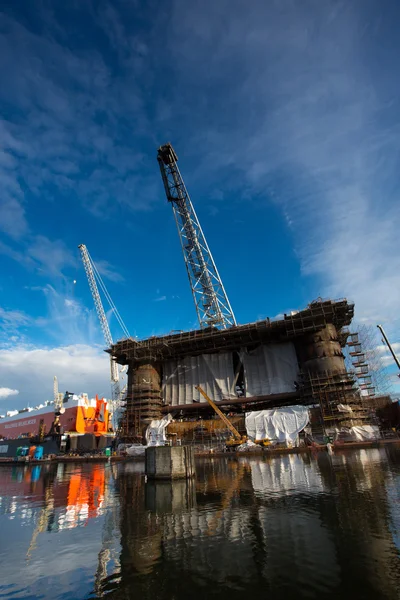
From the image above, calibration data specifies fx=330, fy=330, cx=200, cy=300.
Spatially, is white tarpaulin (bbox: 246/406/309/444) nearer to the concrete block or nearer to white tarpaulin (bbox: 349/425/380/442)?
white tarpaulin (bbox: 349/425/380/442)

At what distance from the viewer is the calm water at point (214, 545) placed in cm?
635

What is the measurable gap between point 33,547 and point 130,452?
46557mm

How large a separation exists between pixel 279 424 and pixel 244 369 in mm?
14721

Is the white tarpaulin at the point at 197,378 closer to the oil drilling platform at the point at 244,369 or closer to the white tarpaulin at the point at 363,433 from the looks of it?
the oil drilling platform at the point at 244,369

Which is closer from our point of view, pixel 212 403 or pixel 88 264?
pixel 212 403

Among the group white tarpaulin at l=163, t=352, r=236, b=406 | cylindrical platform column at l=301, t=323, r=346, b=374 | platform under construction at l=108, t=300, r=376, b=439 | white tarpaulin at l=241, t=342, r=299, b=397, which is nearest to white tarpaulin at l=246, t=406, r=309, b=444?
platform under construction at l=108, t=300, r=376, b=439

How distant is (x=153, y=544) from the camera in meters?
8.88

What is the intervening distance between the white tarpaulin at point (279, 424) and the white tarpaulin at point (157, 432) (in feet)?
48.5

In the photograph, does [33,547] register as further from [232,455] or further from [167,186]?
[167,186]

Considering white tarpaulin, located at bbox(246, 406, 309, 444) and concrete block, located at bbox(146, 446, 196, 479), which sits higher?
white tarpaulin, located at bbox(246, 406, 309, 444)

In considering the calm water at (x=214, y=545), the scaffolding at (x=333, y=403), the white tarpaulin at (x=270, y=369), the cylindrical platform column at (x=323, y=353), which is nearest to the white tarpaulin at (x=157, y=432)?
the white tarpaulin at (x=270, y=369)

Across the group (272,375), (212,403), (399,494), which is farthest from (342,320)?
(399,494)

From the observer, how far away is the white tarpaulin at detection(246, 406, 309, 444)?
154 ft

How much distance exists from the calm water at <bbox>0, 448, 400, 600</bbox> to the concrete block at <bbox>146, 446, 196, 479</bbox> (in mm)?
6241
